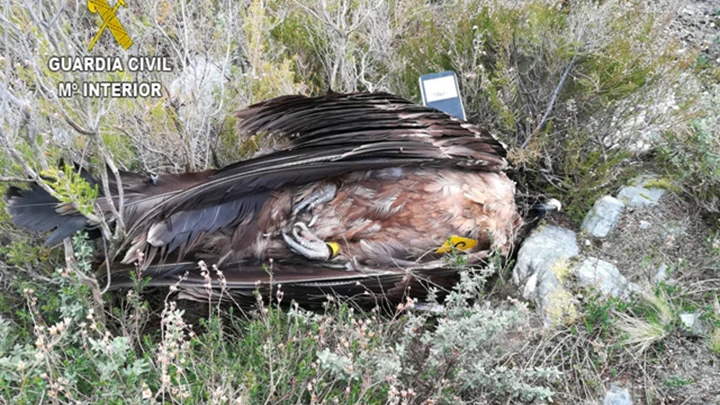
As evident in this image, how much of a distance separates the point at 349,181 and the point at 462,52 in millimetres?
1733

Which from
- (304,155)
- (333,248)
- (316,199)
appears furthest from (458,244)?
(304,155)

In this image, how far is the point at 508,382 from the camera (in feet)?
8.30

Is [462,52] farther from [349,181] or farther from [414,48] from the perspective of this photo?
[349,181]

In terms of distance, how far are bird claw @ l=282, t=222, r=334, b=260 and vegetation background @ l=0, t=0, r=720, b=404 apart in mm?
340

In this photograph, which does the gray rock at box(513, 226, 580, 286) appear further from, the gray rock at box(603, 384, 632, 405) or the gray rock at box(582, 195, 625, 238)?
the gray rock at box(603, 384, 632, 405)

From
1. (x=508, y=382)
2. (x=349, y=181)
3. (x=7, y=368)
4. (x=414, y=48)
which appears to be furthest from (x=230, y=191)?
(x=414, y=48)

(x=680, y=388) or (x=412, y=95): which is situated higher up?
(x=412, y=95)

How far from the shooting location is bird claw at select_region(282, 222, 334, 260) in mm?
3086

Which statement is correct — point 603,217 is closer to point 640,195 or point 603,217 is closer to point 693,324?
point 640,195

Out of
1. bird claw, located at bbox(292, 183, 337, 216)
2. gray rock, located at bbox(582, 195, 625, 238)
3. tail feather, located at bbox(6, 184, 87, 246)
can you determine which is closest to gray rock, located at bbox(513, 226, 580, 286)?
gray rock, located at bbox(582, 195, 625, 238)

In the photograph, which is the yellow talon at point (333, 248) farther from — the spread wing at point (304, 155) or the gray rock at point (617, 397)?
the gray rock at point (617, 397)

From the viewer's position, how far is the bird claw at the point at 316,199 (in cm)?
311

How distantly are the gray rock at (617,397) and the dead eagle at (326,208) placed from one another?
0.98 meters

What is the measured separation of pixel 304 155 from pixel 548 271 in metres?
A: 1.67
